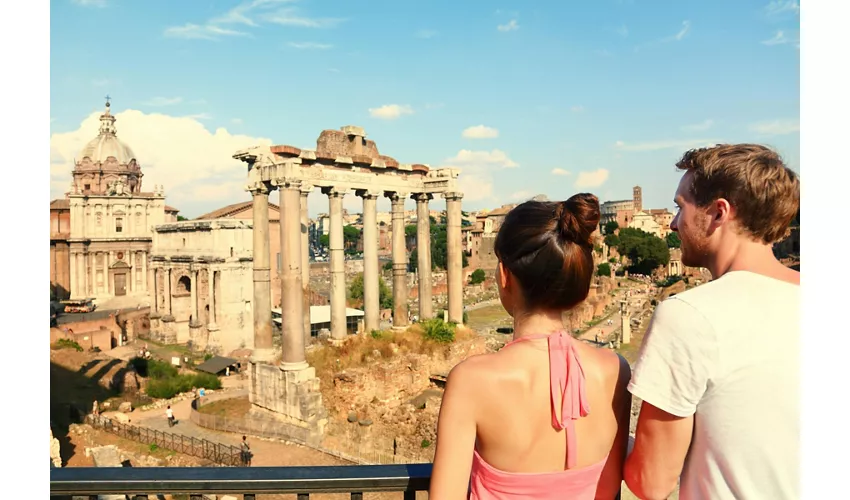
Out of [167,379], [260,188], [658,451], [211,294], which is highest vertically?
[260,188]

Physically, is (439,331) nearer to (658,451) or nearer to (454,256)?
(454,256)

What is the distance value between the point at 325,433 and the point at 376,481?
13812 millimetres

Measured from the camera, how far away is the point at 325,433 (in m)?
15.9

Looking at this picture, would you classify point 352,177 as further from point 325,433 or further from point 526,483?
point 526,483

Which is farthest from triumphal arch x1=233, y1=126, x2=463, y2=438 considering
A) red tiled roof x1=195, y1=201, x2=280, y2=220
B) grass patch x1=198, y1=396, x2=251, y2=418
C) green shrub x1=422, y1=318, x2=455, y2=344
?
red tiled roof x1=195, y1=201, x2=280, y2=220

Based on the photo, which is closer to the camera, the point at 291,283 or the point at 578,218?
the point at 578,218

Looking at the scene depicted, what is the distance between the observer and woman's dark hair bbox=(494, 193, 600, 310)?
2.36 m

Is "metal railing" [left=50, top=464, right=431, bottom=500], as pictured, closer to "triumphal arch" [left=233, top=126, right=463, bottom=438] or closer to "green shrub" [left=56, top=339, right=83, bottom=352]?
"triumphal arch" [left=233, top=126, right=463, bottom=438]

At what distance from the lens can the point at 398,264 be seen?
21016mm

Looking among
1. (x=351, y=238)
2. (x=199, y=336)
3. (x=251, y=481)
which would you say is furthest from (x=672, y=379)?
(x=351, y=238)

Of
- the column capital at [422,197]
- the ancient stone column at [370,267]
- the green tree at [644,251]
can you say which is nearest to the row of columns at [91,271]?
the column capital at [422,197]

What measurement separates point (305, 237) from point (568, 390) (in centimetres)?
1995

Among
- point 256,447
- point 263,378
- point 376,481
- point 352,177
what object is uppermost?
point 352,177
